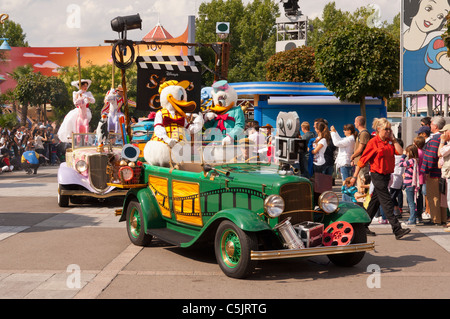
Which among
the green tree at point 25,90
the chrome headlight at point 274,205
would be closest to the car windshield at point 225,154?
the chrome headlight at point 274,205

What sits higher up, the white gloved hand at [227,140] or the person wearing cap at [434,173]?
the white gloved hand at [227,140]

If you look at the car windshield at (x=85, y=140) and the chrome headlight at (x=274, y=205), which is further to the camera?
the car windshield at (x=85, y=140)

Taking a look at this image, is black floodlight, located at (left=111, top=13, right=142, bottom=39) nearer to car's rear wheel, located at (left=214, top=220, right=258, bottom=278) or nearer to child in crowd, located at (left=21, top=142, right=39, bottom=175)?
car's rear wheel, located at (left=214, top=220, right=258, bottom=278)

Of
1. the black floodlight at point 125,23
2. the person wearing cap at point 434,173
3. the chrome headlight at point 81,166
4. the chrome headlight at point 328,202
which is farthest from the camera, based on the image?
the chrome headlight at point 81,166

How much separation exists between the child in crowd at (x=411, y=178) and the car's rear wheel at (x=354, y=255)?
3.58 metres

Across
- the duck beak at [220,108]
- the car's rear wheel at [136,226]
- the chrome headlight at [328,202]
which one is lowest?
the car's rear wheel at [136,226]

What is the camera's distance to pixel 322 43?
22.8m

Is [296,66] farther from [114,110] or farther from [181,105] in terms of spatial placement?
[181,105]

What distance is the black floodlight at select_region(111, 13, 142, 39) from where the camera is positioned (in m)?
9.41

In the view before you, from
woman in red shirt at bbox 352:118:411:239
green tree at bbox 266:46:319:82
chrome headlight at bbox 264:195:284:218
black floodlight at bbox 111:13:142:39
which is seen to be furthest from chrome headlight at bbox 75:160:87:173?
green tree at bbox 266:46:319:82

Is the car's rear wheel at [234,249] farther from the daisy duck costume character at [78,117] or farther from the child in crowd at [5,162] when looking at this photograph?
the child in crowd at [5,162]

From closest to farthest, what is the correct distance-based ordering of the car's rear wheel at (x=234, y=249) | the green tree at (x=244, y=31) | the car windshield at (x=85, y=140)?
the car's rear wheel at (x=234, y=249), the car windshield at (x=85, y=140), the green tree at (x=244, y=31)

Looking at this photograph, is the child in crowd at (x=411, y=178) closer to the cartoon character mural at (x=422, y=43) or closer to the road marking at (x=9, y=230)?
the road marking at (x=9, y=230)

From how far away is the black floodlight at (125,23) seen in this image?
9.41 meters
